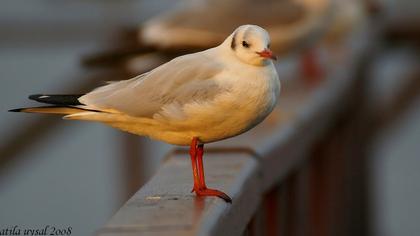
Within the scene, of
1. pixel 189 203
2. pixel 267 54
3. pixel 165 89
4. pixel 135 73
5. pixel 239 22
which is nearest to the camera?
pixel 189 203

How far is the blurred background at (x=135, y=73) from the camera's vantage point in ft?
19.5

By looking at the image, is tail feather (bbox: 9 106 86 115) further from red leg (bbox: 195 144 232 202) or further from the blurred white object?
the blurred white object

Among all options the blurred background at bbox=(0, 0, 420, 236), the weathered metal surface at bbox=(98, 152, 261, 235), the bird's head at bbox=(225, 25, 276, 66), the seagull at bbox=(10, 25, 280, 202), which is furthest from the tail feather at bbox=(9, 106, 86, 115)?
the blurred background at bbox=(0, 0, 420, 236)

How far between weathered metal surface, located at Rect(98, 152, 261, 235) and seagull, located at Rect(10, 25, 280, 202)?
66 millimetres

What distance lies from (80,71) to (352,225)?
5.83 ft

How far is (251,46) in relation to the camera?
105 inches

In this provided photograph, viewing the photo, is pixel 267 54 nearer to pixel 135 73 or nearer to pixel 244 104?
pixel 244 104

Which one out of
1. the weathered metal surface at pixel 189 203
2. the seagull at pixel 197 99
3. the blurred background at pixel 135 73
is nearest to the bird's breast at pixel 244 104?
the seagull at pixel 197 99

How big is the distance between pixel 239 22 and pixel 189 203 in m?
3.90

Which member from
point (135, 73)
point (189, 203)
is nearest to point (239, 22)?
point (135, 73)

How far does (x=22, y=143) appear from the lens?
5.53 meters

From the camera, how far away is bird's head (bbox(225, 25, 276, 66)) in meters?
2.66

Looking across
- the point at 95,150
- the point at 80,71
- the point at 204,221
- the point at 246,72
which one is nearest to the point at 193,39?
the point at 80,71

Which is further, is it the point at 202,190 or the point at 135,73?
the point at 135,73
